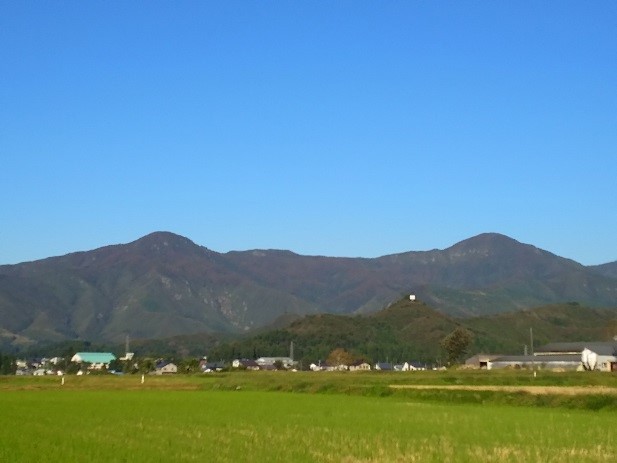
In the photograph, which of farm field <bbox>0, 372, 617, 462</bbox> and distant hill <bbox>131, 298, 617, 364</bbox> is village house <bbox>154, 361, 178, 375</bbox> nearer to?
distant hill <bbox>131, 298, 617, 364</bbox>

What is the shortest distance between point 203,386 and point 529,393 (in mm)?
32541

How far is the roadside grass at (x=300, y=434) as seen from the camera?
19.5 metres

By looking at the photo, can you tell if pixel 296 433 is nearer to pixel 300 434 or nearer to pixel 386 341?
pixel 300 434

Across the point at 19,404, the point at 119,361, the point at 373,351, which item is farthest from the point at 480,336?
the point at 19,404

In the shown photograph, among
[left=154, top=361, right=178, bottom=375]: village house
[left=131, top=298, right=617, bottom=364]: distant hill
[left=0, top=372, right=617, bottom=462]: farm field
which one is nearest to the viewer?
[left=0, top=372, right=617, bottom=462]: farm field

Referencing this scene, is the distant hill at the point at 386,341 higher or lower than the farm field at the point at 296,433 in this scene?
higher

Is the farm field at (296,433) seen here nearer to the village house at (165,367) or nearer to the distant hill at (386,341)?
the village house at (165,367)

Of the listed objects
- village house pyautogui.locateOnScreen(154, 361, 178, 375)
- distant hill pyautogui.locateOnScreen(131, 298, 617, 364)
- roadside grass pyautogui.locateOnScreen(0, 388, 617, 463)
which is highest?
distant hill pyautogui.locateOnScreen(131, 298, 617, 364)

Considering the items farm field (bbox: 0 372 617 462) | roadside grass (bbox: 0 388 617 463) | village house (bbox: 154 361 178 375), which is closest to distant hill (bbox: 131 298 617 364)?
village house (bbox: 154 361 178 375)

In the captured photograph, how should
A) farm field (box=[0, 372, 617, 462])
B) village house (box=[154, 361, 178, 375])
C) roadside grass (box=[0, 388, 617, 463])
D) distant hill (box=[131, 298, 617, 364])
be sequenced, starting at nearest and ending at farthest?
1. roadside grass (box=[0, 388, 617, 463])
2. farm field (box=[0, 372, 617, 462])
3. village house (box=[154, 361, 178, 375])
4. distant hill (box=[131, 298, 617, 364])

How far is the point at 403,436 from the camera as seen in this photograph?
79.1ft

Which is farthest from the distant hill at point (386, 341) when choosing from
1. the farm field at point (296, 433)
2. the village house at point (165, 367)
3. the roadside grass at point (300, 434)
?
the roadside grass at point (300, 434)

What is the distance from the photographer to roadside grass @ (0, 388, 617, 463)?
63.9ft

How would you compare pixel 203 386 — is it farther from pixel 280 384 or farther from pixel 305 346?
pixel 305 346
